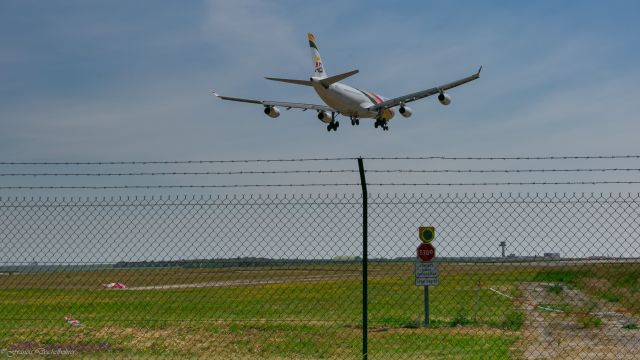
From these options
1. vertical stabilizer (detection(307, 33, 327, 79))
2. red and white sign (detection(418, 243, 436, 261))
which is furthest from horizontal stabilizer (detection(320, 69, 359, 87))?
red and white sign (detection(418, 243, 436, 261))

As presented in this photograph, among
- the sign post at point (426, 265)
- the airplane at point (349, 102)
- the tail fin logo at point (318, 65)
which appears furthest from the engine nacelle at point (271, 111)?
the sign post at point (426, 265)

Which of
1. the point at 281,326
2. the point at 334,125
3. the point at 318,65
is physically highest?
the point at 318,65

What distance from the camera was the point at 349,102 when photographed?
4991 cm

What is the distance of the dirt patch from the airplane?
82.2 ft

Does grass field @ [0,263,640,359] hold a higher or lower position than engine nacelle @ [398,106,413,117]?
lower

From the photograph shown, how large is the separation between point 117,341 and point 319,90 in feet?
122

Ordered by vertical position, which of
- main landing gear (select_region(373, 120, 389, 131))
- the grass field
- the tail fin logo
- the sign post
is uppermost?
the tail fin logo

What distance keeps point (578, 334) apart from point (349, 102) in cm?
3508

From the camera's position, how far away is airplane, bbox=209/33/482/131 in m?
49.0

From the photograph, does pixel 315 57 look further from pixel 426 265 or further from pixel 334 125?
pixel 426 265

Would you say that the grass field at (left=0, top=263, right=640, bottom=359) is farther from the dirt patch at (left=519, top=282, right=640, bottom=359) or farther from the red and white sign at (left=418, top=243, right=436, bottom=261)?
the red and white sign at (left=418, top=243, right=436, bottom=261)

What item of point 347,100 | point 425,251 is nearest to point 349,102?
A: point 347,100

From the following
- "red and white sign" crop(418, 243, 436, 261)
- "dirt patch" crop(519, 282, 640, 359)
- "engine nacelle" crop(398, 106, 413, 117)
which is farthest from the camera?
"engine nacelle" crop(398, 106, 413, 117)

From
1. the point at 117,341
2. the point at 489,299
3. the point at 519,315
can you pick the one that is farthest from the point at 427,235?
the point at 489,299
